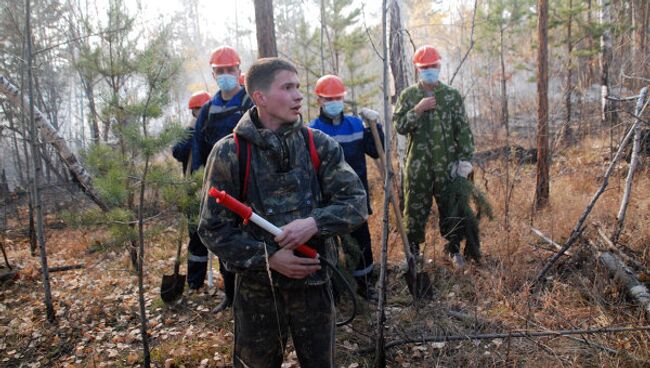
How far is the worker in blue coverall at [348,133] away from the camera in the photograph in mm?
4211

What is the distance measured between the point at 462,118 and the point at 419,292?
1921mm

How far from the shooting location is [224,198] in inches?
73.5

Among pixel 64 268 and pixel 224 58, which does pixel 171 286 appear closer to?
pixel 224 58

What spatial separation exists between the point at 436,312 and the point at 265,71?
105 inches

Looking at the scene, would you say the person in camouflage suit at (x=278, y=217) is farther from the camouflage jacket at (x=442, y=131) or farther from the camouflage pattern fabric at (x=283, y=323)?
the camouflage jacket at (x=442, y=131)

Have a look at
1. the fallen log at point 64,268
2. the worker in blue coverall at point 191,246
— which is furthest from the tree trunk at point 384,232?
the fallen log at point 64,268

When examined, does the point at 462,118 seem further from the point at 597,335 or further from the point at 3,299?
the point at 3,299

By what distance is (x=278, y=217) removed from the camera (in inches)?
81.0

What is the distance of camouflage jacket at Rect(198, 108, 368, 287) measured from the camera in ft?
6.50

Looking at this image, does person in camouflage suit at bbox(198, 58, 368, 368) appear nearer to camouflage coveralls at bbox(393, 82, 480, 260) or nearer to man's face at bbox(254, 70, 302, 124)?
man's face at bbox(254, 70, 302, 124)

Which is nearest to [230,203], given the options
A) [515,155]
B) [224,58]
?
[224,58]

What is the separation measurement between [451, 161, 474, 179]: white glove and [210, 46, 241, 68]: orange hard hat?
2.49 metres

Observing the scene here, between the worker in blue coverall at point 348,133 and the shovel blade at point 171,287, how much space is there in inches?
75.8

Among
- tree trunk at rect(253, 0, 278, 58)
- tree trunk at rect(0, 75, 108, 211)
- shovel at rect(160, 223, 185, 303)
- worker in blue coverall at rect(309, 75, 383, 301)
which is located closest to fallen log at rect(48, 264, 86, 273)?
tree trunk at rect(0, 75, 108, 211)
